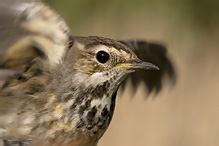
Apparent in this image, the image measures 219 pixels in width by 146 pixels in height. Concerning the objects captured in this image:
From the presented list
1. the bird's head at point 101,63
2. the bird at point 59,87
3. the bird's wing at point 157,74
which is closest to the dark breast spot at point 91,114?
the bird at point 59,87

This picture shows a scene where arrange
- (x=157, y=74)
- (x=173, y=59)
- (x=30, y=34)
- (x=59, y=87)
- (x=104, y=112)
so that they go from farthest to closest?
(x=173, y=59) < (x=157, y=74) < (x=104, y=112) < (x=59, y=87) < (x=30, y=34)

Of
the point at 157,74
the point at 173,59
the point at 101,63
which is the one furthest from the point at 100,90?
the point at 173,59

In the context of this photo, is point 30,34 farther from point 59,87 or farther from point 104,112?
point 104,112

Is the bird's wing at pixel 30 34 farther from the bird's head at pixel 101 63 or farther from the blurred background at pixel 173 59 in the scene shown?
the blurred background at pixel 173 59

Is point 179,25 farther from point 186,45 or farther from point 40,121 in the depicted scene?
point 40,121

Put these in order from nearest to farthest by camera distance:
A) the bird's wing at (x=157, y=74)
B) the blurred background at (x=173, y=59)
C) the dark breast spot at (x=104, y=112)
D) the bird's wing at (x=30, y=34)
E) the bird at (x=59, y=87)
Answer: the bird's wing at (x=30, y=34) < the bird at (x=59, y=87) < the dark breast spot at (x=104, y=112) < the bird's wing at (x=157, y=74) < the blurred background at (x=173, y=59)

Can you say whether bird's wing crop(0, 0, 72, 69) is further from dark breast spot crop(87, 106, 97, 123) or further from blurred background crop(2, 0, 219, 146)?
blurred background crop(2, 0, 219, 146)
